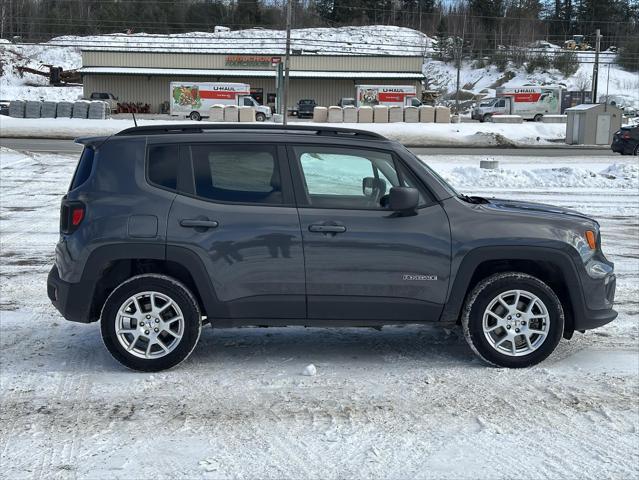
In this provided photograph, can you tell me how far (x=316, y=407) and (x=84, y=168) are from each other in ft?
8.38

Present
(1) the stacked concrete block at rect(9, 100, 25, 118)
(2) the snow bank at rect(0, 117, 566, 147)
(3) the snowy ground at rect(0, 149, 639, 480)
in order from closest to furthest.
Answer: (3) the snowy ground at rect(0, 149, 639, 480) → (2) the snow bank at rect(0, 117, 566, 147) → (1) the stacked concrete block at rect(9, 100, 25, 118)

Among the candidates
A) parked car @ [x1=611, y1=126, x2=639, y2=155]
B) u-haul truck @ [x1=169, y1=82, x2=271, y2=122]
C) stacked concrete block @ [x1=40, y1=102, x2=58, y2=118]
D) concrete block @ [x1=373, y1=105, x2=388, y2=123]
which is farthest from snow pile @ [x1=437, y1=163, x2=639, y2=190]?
u-haul truck @ [x1=169, y1=82, x2=271, y2=122]

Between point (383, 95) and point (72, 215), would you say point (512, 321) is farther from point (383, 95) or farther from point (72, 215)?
point (383, 95)

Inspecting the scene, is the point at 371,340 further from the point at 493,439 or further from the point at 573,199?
the point at 573,199

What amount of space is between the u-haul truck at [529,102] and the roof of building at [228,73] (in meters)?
14.4

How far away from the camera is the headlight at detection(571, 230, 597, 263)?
5.60 metres

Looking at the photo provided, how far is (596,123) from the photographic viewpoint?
41469mm

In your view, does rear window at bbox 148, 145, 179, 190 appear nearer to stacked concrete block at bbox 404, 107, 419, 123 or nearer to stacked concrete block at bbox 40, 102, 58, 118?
stacked concrete block at bbox 40, 102, 58, 118

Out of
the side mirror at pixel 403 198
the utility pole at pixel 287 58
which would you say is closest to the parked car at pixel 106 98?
the utility pole at pixel 287 58

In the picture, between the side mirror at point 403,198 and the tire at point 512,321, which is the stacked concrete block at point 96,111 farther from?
the tire at point 512,321

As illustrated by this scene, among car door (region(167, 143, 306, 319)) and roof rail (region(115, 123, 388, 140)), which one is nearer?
car door (region(167, 143, 306, 319))

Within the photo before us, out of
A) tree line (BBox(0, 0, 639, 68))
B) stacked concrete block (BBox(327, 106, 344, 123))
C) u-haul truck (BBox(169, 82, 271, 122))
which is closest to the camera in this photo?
stacked concrete block (BBox(327, 106, 344, 123))

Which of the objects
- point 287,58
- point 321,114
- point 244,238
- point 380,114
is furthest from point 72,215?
point 321,114

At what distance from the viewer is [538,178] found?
64.7 ft
